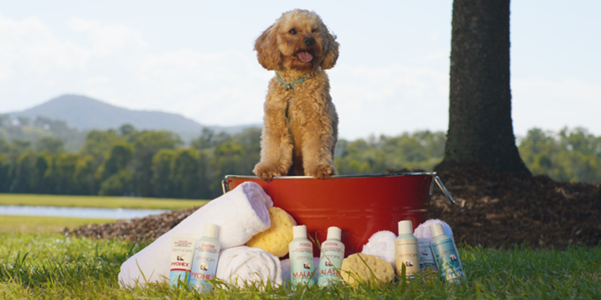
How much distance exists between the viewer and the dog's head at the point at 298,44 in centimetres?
279

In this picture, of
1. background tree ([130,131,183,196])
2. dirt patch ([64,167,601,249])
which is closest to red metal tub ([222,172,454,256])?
dirt patch ([64,167,601,249])

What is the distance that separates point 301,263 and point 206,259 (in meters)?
0.52

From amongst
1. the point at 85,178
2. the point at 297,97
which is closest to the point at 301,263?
the point at 297,97

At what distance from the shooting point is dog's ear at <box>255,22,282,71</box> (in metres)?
2.89

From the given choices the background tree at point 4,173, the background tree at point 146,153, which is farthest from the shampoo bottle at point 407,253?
the background tree at point 4,173

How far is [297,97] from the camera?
293 centimetres

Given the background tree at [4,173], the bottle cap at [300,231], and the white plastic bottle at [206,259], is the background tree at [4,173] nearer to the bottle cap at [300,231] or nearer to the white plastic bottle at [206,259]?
the white plastic bottle at [206,259]

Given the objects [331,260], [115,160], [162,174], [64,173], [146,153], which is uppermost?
[146,153]

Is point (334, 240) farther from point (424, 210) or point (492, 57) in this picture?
point (492, 57)

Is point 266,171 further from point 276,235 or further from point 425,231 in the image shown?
point 425,231

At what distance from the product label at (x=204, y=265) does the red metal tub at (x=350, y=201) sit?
1.77ft

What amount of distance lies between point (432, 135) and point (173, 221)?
19.0 meters

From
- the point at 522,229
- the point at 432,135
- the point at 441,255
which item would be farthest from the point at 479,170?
the point at 432,135

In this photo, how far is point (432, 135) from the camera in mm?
23656
